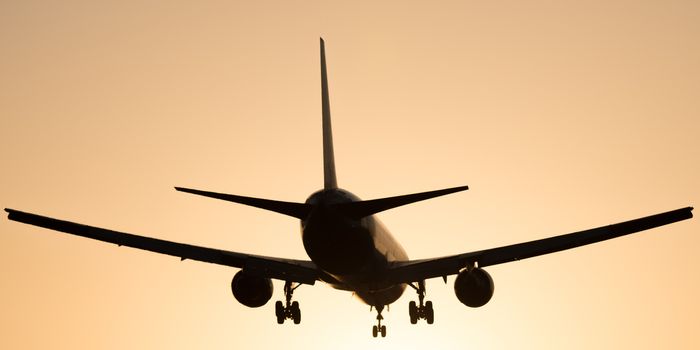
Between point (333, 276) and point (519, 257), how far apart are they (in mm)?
6831

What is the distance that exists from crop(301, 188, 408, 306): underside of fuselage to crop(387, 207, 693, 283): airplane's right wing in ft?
3.72

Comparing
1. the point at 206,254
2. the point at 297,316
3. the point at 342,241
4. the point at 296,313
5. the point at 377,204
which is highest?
the point at 377,204

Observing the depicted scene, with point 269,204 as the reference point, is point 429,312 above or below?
below

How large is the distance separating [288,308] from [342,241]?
9.19m

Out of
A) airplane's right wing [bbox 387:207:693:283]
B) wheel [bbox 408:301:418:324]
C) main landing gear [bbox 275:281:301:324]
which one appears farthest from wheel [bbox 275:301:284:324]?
wheel [bbox 408:301:418:324]

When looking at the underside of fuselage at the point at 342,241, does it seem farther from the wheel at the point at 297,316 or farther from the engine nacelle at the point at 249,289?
the wheel at the point at 297,316

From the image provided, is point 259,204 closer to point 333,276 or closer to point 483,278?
point 333,276

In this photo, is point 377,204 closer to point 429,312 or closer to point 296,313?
point 296,313

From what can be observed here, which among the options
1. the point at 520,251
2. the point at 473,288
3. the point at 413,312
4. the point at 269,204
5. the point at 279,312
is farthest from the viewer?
the point at 413,312

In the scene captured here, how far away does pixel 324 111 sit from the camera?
42.0 metres

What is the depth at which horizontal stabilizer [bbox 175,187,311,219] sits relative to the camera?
30797 mm

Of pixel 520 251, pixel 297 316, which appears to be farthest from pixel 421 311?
pixel 520 251

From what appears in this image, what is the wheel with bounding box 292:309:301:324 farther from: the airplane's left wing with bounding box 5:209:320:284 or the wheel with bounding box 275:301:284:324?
the airplane's left wing with bounding box 5:209:320:284

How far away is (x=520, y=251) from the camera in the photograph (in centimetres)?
3703
